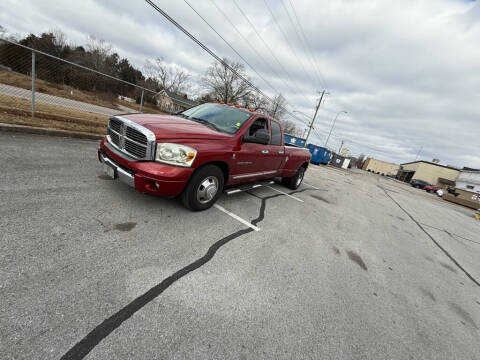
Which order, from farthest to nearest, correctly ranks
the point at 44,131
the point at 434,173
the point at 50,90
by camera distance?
the point at 434,173 < the point at 50,90 < the point at 44,131

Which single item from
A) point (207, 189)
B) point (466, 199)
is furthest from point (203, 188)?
point (466, 199)

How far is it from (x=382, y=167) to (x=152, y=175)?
108 m

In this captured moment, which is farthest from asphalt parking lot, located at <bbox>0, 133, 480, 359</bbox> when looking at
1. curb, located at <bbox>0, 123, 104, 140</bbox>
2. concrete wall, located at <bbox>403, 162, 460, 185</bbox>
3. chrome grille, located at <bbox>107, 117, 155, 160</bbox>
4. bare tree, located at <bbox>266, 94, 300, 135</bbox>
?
concrete wall, located at <bbox>403, 162, 460, 185</bbox>

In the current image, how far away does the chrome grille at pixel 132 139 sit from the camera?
2691mm

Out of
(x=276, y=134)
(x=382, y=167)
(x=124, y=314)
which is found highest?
(x=382, y=167)

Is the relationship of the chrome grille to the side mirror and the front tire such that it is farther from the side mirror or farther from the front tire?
the side mirror

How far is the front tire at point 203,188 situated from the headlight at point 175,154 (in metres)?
0.31

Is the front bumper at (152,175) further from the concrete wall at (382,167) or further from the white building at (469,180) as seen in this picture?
the concrete wall at (382,167)

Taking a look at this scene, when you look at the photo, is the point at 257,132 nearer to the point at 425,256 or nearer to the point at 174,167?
the point at 174,167

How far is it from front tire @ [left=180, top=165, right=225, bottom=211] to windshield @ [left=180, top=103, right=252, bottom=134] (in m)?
0.87

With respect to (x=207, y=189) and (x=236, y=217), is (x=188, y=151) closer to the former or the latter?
(x=207, y=189)

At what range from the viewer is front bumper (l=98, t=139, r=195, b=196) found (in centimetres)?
267

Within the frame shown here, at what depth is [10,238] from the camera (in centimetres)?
197

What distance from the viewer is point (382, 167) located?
89062 mm
